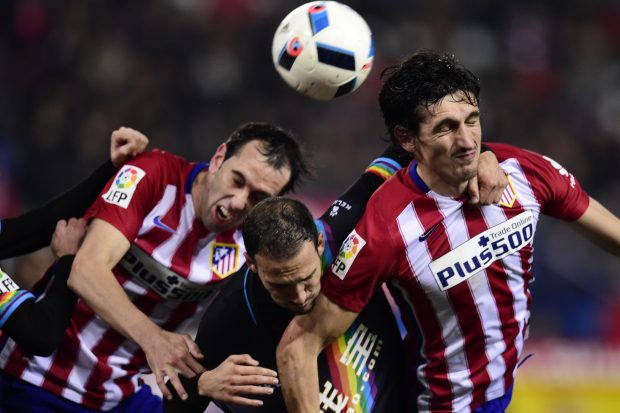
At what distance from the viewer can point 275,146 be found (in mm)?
4113

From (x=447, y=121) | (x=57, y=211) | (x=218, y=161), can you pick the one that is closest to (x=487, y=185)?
(x=447, y=121)

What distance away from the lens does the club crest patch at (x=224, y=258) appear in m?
4.10

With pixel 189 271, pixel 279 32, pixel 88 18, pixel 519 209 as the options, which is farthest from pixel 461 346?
pixel 88 18

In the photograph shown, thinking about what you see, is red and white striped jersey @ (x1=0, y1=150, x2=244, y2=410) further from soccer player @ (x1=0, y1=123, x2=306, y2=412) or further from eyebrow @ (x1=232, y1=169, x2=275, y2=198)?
eyebrow @ (x1=232, y1=169, x2=275, y2=198)

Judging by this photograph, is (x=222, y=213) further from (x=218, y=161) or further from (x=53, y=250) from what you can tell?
(x=53, y=250)

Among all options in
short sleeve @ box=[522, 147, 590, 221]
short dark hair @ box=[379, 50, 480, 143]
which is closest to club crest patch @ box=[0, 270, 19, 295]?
short dark hair @ box=[379, 50, 480, 143]

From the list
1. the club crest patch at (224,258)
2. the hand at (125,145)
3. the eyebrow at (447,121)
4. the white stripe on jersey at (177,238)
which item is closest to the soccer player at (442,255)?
the eyebrow at (447,121)

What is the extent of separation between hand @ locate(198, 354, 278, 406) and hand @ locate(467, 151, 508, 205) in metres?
0.97

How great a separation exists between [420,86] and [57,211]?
165 cm

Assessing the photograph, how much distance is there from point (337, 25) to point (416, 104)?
692mm

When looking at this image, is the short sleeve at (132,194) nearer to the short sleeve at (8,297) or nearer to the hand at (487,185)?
the short sleeve at (8,297)

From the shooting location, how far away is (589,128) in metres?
11.0

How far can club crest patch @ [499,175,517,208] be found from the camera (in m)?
3.54

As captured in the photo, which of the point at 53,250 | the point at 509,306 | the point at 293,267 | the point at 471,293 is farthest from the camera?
the point at 53,250
